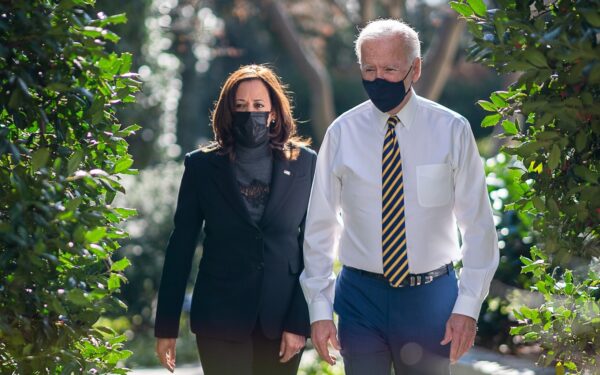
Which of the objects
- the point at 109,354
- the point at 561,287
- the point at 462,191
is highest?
the point at 462,191

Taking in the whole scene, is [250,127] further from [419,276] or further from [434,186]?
[419,276]

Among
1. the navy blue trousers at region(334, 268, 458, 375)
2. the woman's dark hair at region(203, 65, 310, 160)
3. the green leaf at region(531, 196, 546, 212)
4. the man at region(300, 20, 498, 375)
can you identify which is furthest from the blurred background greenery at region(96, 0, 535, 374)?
the green leaf at region(531, 196, 546, 212)

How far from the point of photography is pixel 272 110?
5.10 m

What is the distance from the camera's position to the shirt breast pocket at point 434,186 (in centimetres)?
434

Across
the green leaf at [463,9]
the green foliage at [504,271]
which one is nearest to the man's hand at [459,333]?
the green leaf at [463,9]

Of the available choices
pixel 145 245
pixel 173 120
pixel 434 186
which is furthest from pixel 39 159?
pixel 173 120

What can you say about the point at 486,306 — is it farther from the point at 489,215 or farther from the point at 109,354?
the point at 109,354

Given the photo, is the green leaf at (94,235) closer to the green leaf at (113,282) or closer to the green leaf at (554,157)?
the green leaf at (113,282)

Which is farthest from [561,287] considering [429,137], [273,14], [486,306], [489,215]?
[273,14]

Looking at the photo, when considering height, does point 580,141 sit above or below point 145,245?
above

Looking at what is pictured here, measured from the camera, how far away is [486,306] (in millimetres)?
7492

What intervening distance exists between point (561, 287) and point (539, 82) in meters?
0.90

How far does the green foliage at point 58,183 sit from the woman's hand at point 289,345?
100 cm

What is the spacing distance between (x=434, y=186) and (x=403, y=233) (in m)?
0.24
